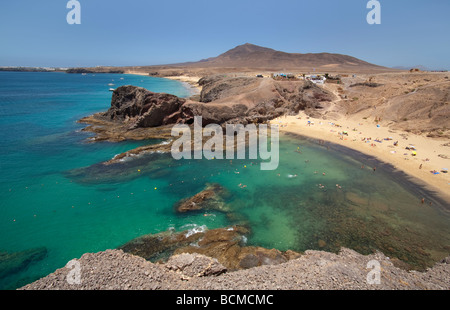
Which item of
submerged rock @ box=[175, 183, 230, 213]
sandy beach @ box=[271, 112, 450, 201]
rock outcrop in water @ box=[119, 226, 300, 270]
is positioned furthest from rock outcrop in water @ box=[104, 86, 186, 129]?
rock outcrop in water @ box=[119, 226, 300, 270]

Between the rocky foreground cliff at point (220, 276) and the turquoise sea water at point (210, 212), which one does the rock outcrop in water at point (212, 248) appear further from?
the rocky foreground cliff at point (220, 276)

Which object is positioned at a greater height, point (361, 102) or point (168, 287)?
point (361, 102)

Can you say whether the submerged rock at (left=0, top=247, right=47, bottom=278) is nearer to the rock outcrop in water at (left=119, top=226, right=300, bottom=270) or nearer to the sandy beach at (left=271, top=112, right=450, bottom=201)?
the rock outcrop in water at (left=119, top=226, right=300, bottom=270)

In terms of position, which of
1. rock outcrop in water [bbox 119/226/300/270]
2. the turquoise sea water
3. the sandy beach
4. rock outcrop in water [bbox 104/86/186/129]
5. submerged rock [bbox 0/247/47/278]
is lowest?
submerged rock [bbox 0/247/47/278]

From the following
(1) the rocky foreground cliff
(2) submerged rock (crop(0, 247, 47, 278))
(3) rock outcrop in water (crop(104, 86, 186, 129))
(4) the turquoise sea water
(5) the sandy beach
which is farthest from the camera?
(3) rock outcrop in water (crop(104, 86, 186, 129))

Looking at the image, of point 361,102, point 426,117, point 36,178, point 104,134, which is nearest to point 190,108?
point 104,134

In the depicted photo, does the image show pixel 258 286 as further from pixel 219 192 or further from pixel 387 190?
pixel 387 190

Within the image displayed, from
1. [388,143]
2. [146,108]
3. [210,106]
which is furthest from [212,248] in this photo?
[146,108]

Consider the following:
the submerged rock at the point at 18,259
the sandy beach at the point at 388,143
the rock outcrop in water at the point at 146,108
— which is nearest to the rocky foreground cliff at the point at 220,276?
the submerged rock at the point at 18,259
